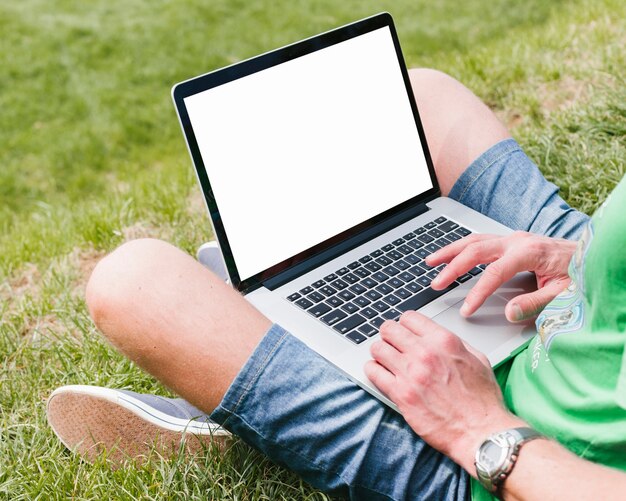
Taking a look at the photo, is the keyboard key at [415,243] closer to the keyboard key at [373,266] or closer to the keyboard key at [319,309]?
the keyboard key at [373,266]

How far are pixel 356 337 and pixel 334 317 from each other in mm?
74

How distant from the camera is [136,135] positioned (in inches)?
223

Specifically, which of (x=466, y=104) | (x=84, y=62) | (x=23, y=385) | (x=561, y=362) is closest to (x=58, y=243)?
(x=23, y=385)

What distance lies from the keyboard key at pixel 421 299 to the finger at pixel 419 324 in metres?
0.15

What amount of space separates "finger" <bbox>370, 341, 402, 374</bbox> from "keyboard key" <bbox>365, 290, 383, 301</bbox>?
22 cm

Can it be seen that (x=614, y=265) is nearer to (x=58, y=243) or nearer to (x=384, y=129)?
(x=384, y=129)

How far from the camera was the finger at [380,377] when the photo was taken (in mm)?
1399

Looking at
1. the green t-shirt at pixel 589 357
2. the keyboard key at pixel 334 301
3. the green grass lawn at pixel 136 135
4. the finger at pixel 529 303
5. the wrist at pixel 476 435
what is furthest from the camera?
the green grass lawn at pixel 136 135

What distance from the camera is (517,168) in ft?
6.54

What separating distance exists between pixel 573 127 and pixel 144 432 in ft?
6.89

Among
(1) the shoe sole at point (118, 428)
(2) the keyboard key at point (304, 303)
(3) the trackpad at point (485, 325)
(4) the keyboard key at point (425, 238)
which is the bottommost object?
(1) the shoe sole at point (118, 428)

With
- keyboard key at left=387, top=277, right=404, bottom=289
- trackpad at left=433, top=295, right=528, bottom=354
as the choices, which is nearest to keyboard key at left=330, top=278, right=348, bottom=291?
keyboard key at left=387, top=277, right=404, bottom=289

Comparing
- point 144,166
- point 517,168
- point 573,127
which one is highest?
point 517,168

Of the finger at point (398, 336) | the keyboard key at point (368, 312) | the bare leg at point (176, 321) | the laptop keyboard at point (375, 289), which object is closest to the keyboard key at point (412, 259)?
the laptop keyboard at point (375, 289)
